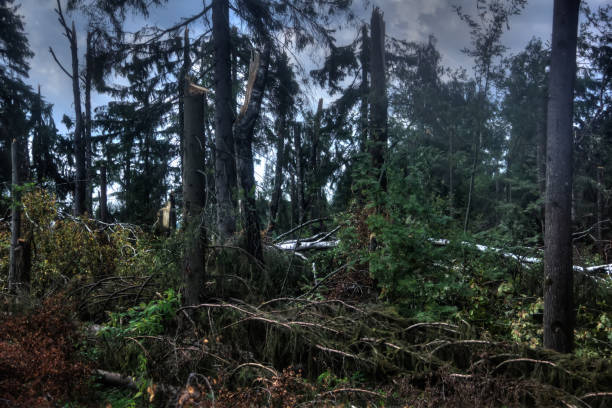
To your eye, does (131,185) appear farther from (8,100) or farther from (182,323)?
(8,100)

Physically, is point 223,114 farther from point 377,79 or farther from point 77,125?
point 77,125

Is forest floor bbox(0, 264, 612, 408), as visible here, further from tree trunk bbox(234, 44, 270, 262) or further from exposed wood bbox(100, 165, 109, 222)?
exposed wood bbox(100, 165, 109, 222)

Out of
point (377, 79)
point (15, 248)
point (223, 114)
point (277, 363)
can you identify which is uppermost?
point (377, 79)

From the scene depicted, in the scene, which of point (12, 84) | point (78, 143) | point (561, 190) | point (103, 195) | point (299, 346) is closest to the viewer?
point (299, 346)

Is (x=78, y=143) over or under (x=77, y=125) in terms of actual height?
under

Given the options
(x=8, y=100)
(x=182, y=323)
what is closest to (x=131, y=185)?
(x=182, y=323)

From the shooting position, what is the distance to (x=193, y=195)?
4566 millimetres

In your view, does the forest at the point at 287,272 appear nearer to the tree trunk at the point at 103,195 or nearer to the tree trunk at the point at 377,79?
the tree trunk at the point at 377,79

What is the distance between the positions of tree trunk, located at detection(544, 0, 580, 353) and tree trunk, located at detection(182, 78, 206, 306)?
4.30 metres

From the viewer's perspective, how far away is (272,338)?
14.0ft

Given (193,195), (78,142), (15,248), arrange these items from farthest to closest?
1. (78,142)
2. (15,248)
3. (193,195)

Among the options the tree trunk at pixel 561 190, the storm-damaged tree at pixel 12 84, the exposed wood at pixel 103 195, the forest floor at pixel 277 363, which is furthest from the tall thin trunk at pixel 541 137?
the storm-damaged tree at pixel 12 84

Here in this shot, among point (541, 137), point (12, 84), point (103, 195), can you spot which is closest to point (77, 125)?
point (103, 195)

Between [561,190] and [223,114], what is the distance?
5.73 m
